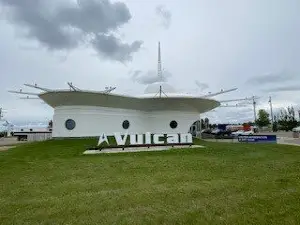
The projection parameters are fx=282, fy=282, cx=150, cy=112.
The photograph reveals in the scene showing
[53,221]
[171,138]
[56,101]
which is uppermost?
[56,101]

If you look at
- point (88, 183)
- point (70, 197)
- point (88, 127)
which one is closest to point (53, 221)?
point (70, 197)

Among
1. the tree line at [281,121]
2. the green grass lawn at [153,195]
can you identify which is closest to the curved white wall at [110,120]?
the green grass lawn at [153,195]

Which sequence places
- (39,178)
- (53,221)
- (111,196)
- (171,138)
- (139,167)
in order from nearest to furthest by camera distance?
(53,221) < (111,196) < (39,178) < (139,167) < (171,138)

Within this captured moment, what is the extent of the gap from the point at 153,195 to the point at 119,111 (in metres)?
25.3

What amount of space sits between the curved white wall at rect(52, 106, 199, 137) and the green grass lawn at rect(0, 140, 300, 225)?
16056 millimetres

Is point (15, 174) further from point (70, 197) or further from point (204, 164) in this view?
point (204, 164)

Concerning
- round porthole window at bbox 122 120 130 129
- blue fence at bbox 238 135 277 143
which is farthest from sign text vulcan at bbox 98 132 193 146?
blue fence at bbox 238 135 277 143

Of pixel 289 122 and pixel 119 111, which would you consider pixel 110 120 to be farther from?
A: pixel 289 122

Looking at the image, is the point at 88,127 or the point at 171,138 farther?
the point at 88,127

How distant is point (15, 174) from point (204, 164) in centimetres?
927

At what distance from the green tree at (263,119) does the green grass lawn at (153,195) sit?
85.3 m

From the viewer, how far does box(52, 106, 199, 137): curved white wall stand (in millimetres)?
30047

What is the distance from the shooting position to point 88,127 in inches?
1200

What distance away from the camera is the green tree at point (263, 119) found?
9362 centimetres
